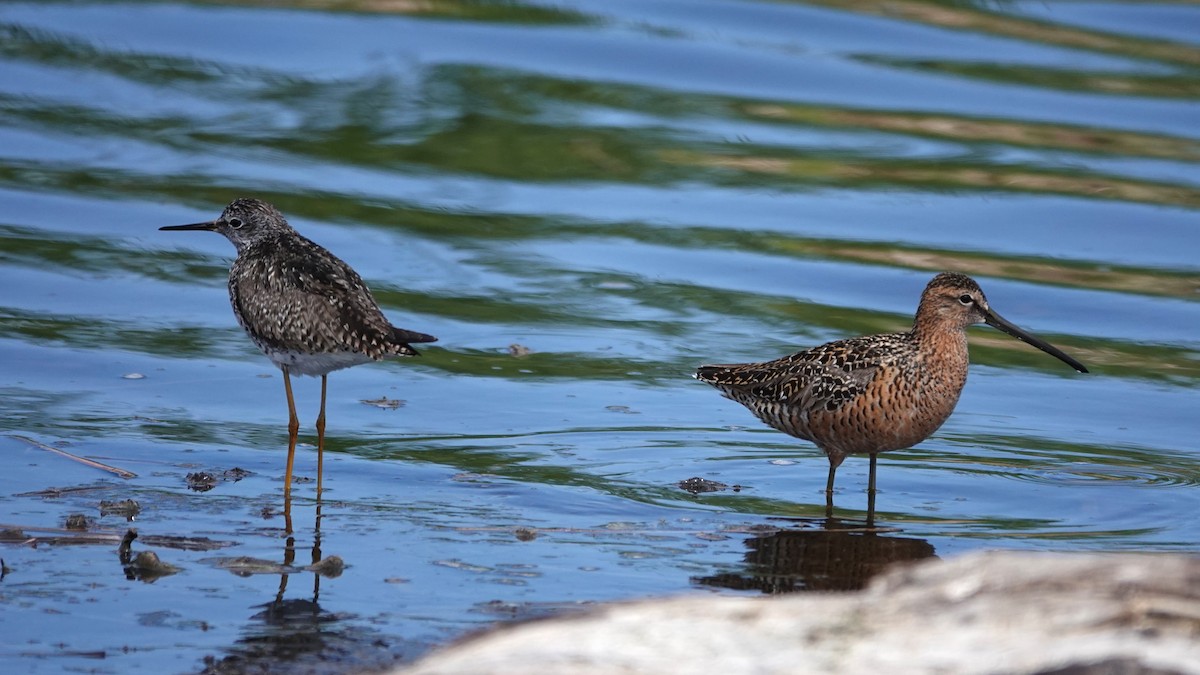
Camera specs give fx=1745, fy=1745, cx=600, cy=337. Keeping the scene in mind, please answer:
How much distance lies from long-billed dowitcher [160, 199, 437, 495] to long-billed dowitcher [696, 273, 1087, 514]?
2128 millimetres

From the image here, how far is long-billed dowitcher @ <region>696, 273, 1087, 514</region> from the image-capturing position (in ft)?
29.9

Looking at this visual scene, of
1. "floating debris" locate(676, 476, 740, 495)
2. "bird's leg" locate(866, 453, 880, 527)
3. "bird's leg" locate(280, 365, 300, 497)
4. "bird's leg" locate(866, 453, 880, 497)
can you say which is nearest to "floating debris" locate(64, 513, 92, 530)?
"bird's leg" locate(280, 365, 300, 497)

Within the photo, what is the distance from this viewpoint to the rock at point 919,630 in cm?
418

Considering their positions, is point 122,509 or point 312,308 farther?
point 312,308

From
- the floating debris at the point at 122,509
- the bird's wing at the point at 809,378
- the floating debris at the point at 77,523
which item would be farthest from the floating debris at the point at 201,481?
the bird's wing at the point at 809,378

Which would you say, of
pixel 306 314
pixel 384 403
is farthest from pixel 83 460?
pixel 384 403

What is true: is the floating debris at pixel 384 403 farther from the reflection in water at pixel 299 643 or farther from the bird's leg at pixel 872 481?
the reflection in water at pixel 299 643

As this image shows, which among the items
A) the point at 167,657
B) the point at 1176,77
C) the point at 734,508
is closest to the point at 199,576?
the point at 167,657

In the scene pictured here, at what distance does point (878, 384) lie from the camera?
9.20 metres

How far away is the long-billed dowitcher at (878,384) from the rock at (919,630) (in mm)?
4454

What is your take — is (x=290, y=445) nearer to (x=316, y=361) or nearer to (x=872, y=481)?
(x=316, y=361)

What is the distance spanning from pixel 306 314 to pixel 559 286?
4.68 m

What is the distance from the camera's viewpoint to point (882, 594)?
451 cm

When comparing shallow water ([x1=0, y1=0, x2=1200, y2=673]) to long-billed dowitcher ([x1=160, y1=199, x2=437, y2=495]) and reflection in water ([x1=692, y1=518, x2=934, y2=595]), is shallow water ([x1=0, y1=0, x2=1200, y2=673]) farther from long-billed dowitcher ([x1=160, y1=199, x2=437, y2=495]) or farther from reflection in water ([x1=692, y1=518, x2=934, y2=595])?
long-billed dowitcher ([x1=160, y1=199, x2=437, y2=495])
